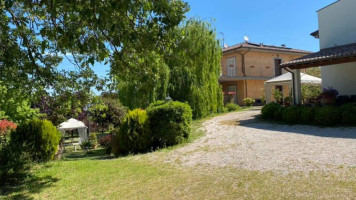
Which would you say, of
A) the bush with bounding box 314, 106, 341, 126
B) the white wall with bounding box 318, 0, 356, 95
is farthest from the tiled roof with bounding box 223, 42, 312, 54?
the bush with bounding box 314, 106, 341, 126

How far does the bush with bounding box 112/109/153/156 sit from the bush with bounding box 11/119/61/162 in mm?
2236

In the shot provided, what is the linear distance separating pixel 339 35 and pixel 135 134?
1239 cm

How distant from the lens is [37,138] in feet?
28.1

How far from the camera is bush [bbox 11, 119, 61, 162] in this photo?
8.45 meters

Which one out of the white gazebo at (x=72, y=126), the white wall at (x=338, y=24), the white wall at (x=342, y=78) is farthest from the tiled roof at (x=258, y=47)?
the white gazebo at (x=72, y=126)

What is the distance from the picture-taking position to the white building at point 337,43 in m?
13.6

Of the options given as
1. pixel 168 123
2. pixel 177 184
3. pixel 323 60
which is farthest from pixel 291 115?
pixel 177 184

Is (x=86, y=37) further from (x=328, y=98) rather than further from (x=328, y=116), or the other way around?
(x=328, y=98)

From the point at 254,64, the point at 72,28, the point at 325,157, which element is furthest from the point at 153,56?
the point at 254,64

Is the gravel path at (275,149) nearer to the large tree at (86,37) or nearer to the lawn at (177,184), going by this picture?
the lawn at (177,184)

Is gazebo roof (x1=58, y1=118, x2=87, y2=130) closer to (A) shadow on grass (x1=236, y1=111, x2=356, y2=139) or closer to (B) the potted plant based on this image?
(A) shadow on grass (x1=236, y1=111, x2=356, y2=139)

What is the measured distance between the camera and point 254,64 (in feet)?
88.0

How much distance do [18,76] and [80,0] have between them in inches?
119

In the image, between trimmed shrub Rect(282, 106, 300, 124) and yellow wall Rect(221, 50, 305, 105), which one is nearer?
trimmed shrub Rect(282, 106, 300, 124)
